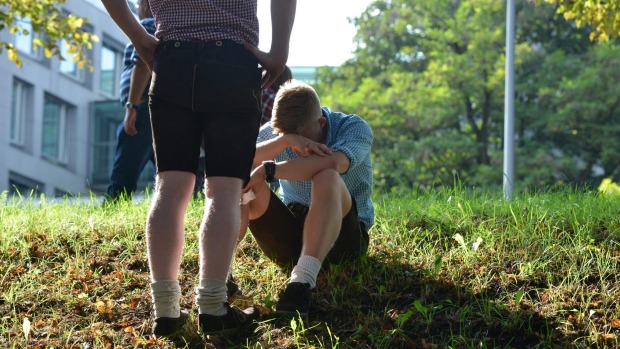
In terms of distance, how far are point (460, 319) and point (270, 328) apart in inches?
34.3

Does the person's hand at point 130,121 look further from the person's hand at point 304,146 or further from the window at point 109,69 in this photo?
the window at point 109,69

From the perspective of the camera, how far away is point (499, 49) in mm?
29312

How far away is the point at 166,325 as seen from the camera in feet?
14.2

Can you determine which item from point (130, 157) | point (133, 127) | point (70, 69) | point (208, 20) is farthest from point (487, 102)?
point (208, 20)

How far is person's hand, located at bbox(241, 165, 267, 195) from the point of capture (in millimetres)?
4828

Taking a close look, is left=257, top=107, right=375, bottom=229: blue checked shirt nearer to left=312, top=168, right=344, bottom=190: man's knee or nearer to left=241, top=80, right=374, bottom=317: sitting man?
left=241, top=80, right=374, bottom=317: sitting man

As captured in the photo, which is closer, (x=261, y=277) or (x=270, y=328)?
(x=270, y=328)

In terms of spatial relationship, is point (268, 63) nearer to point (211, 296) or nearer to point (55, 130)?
point (211, 296)

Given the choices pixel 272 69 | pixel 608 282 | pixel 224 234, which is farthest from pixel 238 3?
pixel 608 282

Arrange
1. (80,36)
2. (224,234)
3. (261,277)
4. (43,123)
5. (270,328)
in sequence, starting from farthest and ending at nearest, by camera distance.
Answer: (43,123) → (80,36) → (261,277) → (270,328) → (224,234)

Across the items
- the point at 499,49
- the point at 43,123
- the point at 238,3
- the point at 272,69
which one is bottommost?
the point at 43,123

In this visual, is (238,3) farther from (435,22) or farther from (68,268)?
(435,22)

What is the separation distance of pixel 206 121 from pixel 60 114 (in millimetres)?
33498

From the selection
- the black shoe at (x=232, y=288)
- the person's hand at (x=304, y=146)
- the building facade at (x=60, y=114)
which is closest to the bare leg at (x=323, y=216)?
the person's hand at (x=304, y=146)
